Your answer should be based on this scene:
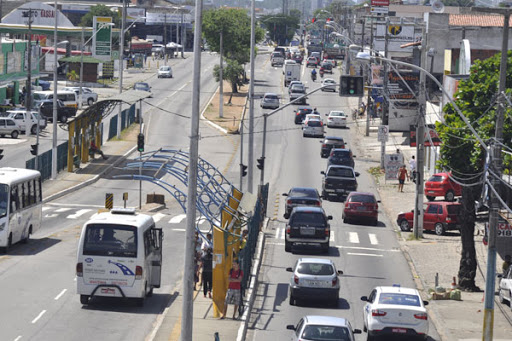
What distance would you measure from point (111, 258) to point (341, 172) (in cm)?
3100

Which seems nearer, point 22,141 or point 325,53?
point 22,141

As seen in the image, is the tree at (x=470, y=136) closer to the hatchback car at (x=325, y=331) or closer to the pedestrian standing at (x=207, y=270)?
the pedestrian standing at (x=207, y=270)

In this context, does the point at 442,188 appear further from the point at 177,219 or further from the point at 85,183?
the point at 85,183

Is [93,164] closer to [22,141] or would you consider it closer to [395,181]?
[22,141]

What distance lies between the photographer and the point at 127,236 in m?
26.7

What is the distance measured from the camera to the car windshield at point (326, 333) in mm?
21312

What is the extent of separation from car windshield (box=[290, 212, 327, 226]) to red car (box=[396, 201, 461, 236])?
9325 millimetres

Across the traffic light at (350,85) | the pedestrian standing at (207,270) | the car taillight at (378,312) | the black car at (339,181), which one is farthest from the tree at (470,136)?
the black car at (339,181)

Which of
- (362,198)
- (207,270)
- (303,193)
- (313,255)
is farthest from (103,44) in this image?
(207,270)

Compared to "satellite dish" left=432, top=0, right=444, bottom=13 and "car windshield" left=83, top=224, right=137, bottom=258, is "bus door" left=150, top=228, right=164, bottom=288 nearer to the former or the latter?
"car windshield" left=83, top=224, right=137, bottom=258

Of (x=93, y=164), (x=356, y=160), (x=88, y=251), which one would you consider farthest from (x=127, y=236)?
(x=356, y=160)

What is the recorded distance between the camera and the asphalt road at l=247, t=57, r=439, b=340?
28891mm

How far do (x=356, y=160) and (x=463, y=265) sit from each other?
122 ft

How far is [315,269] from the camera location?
2986 centimetres
